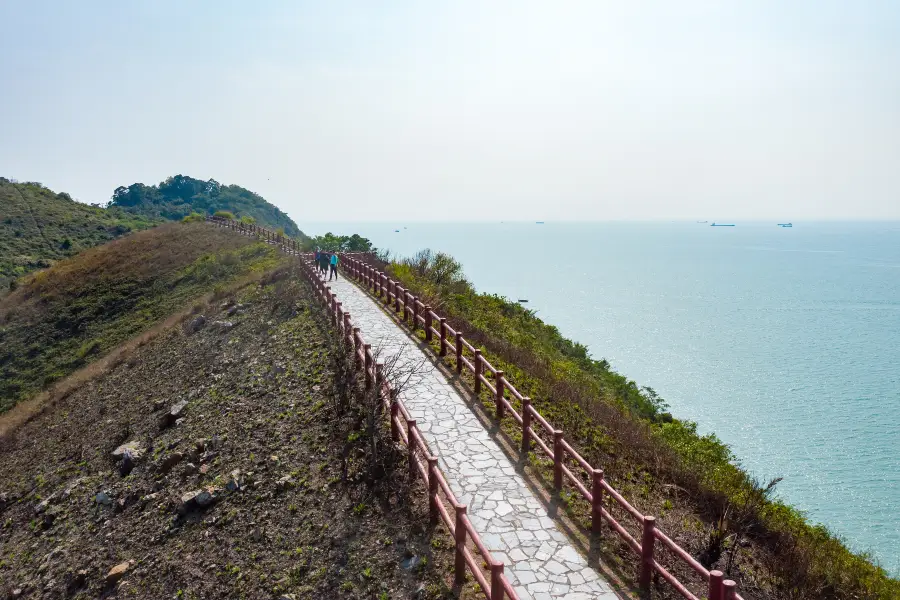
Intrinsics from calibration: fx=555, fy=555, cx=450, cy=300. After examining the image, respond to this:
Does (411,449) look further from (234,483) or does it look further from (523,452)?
(234,483)

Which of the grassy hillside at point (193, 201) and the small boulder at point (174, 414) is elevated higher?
the grassy hillside at point (193, 201)

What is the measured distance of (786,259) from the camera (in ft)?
470

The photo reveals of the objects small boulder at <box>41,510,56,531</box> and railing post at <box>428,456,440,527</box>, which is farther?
small boulder at <box>41,510,56,531</box>

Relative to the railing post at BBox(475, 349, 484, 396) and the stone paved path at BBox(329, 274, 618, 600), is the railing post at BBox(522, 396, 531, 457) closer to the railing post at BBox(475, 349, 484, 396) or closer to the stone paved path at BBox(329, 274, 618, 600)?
the stone paved path at BBox(329, 274, 618, 600)

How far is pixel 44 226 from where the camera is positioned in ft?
232

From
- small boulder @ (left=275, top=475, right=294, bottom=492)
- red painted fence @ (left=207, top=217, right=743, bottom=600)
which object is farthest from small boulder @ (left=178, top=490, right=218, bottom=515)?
red painted fence @ (left=207, top=217, right=743, bottom=600)

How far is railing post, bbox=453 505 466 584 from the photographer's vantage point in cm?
699

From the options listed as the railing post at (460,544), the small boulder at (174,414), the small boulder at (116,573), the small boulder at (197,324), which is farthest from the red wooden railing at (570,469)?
the small boulder at (197,324)

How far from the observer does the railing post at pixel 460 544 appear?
6.99 m

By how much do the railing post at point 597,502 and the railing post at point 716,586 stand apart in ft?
6.82

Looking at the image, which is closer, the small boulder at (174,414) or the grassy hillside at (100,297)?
the small boulder at (174,414)

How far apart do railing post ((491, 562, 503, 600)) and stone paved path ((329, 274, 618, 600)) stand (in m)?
1.04

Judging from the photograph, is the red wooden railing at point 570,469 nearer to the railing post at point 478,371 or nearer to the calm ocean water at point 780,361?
the railing post at point 478,371

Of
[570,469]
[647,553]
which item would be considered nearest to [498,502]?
[570,469]
